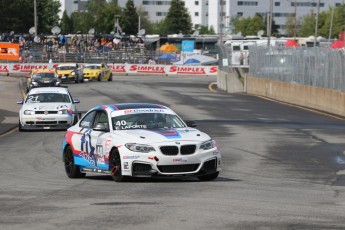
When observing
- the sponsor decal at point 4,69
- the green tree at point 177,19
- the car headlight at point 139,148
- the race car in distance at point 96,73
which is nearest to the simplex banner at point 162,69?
the sponsor decal at point 4,69

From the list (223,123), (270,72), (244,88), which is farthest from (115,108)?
(244,88)

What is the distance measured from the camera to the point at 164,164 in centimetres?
1516

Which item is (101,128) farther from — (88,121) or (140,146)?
(140,146)

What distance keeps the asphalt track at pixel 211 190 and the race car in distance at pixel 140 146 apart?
24 cm

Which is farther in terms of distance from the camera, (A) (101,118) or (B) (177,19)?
(B) (177,19)

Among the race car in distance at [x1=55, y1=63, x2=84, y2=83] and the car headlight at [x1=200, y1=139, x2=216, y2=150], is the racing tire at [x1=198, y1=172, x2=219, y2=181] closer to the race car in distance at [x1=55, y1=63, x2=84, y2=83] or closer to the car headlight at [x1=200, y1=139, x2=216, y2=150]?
the car headlight at [x1=200, y1=139, x2=216, y2=150]

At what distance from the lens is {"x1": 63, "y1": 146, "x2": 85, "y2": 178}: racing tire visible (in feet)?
56.0

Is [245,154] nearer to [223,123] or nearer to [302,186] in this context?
[302,186]

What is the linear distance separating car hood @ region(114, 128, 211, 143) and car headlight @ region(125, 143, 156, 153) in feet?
0.23

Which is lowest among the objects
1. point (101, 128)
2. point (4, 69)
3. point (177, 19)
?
point (4, 69)

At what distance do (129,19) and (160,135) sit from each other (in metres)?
150

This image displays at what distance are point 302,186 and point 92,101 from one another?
32.8 metres

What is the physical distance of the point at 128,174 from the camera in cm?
1534

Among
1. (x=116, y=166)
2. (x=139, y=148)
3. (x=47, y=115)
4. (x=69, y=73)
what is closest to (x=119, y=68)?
(x=69, y=73)
